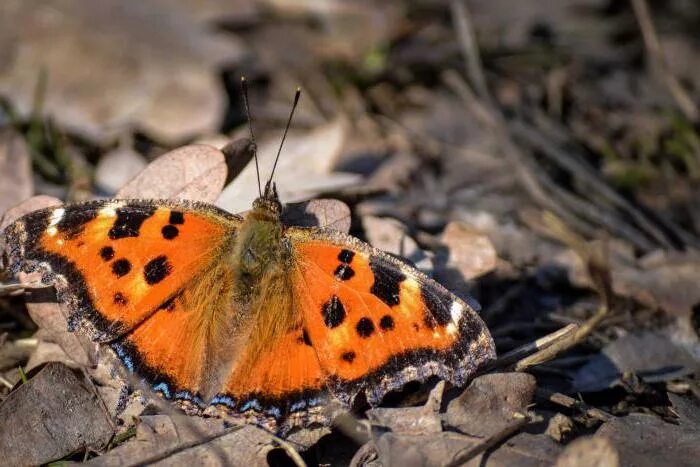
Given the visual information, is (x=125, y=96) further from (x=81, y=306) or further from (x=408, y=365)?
(x=408, y=365)

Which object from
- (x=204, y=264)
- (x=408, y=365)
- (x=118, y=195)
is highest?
(x=118, y=195)

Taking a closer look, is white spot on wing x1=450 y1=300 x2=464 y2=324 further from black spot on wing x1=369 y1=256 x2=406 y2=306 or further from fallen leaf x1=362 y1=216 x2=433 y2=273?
fallen leaf x1=362 y1=216 x2=433 y2=273

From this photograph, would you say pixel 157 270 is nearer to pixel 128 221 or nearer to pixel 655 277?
pixel 128 221

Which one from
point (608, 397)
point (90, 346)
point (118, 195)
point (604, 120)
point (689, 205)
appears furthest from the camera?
point (604, 120)

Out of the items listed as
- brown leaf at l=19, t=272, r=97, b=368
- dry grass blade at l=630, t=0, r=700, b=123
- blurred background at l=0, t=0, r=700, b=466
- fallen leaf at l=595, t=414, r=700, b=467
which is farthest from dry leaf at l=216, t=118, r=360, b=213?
dry grass blade at l=630, t=0, r=700, b=123

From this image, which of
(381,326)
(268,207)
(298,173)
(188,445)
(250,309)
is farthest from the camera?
(298,173)

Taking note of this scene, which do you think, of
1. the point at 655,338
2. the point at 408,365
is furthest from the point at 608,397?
the point at 408,365

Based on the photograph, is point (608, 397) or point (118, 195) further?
point (118, 195)

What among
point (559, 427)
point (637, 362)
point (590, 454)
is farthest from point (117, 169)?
point (590, 454)
